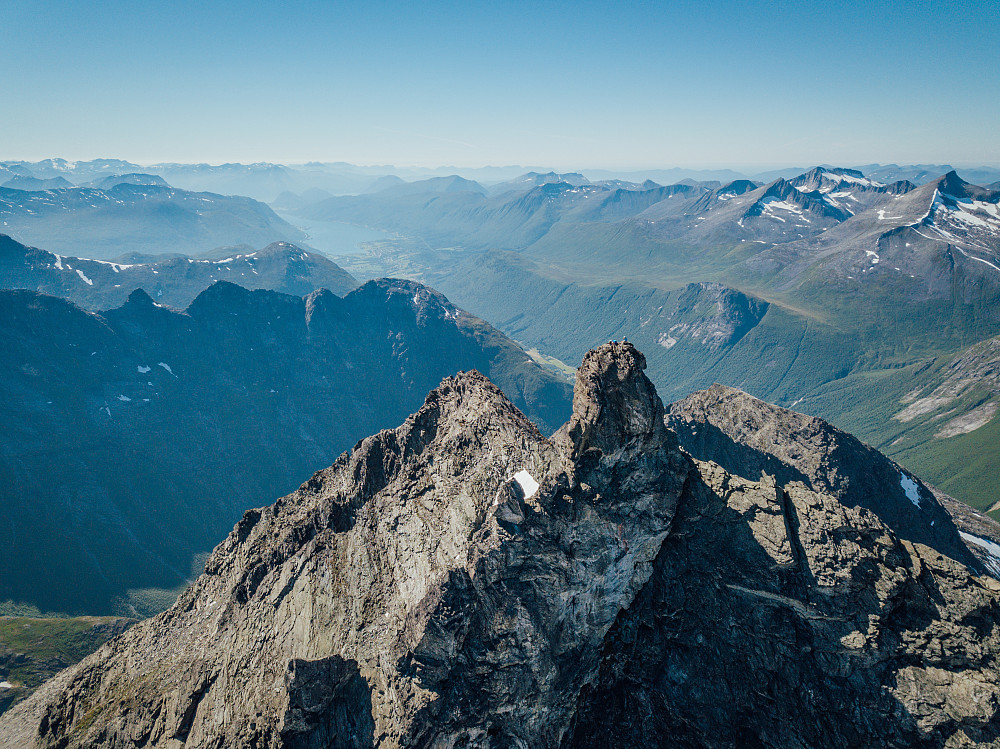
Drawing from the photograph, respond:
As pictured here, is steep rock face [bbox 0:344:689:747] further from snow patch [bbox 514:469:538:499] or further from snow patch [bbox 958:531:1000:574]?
snow patch [bbox 958:531:1000:574]

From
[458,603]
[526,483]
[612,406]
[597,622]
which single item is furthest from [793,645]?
[458,603]

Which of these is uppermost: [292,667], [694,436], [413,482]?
[413,482]

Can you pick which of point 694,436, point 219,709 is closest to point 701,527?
point 219,709

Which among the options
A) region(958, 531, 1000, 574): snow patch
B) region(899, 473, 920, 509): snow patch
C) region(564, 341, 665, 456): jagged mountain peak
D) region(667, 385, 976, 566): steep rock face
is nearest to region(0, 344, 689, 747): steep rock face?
region(564, 341, 665, 456): jagged mountain peak

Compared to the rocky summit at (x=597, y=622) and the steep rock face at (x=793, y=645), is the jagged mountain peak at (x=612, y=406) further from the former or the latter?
the steep rock face at (x=793, y=645)

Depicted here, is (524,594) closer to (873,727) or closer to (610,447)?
(610,447)

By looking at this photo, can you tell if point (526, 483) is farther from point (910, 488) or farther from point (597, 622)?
point (910, 488)

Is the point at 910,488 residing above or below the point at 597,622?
below
